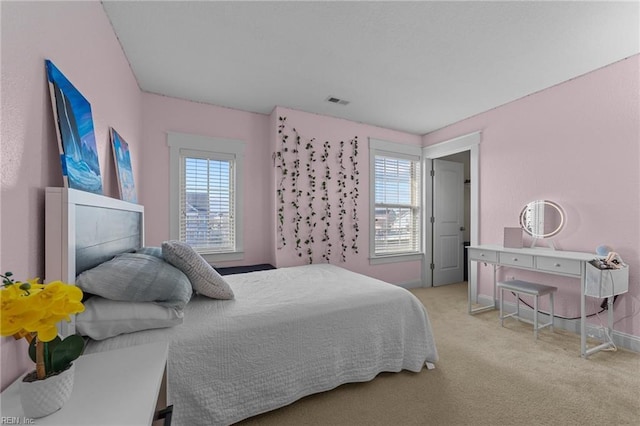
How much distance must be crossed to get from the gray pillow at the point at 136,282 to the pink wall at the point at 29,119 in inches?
8.4

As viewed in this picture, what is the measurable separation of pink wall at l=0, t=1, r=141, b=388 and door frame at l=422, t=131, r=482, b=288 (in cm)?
371

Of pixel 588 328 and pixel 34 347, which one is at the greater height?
pixel 34 347

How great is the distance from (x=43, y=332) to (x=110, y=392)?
293mm

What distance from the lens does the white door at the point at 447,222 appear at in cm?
448

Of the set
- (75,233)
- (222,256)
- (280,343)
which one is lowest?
(280,343)

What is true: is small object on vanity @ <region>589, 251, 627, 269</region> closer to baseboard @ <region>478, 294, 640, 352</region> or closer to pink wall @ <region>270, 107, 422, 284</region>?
baseboard @ <region>478, 294, 640, 352</region>

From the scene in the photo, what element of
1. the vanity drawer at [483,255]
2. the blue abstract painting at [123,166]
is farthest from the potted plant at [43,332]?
the vanity drawer at [483,255]

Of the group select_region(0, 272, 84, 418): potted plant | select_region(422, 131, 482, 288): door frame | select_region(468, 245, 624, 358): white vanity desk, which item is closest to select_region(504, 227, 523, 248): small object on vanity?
select_region(468, 245, 624, 358): white vanity desk

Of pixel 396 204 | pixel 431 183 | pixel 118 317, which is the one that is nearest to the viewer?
pixel 118 317

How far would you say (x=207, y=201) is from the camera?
10.8ft

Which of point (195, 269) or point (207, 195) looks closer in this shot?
point (195, 269)

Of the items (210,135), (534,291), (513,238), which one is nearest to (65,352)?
(210,135)

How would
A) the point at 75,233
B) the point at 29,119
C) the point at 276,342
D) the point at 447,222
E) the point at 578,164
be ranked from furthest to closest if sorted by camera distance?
the point at 447,222, the point at 578,164, the point at 276,342, the point at 75,233, the point at 29,119

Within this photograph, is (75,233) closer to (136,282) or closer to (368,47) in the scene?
(136,282)
